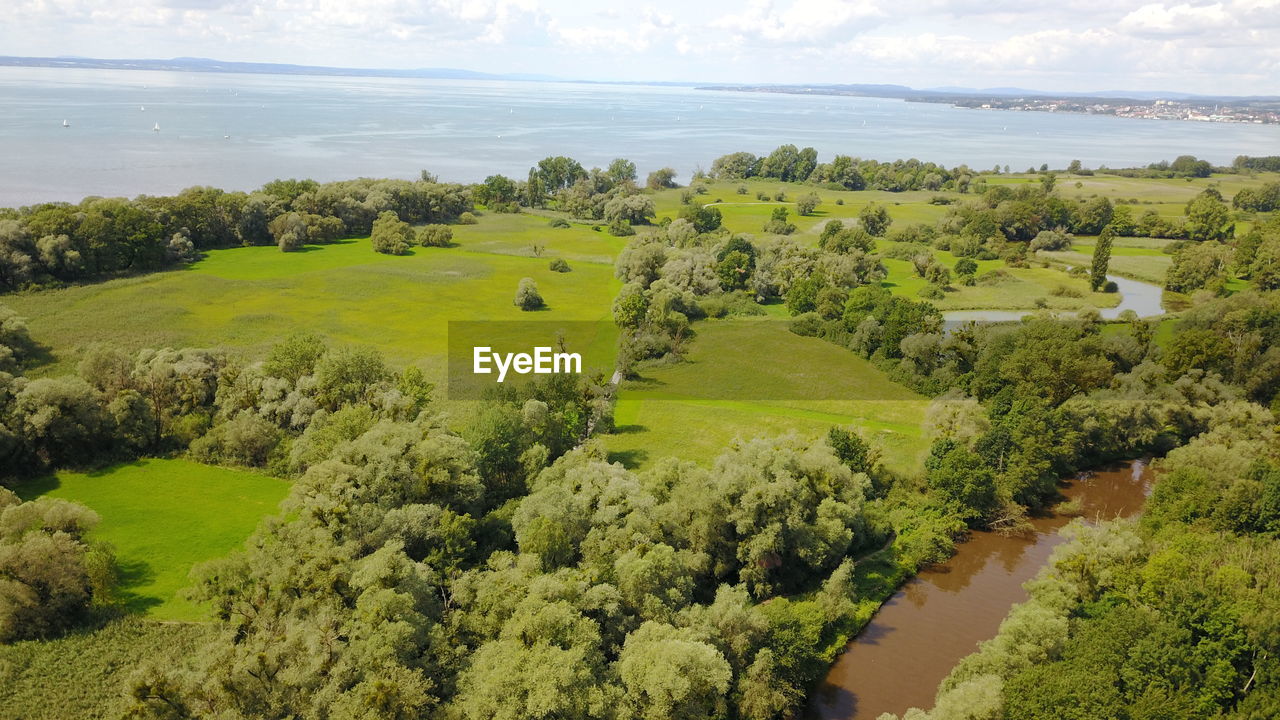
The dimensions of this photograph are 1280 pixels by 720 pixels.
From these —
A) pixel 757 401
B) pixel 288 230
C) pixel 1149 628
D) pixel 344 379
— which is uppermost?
pixel 288 230

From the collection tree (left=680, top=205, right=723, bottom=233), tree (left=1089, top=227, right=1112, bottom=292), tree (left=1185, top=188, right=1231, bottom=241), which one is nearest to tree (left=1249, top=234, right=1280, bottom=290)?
tree (left=1089, top=227, right=1112, bottom=292)

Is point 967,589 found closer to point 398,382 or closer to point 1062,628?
point 1062,628

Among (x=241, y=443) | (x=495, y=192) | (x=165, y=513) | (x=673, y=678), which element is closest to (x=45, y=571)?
(x=165, y=513)

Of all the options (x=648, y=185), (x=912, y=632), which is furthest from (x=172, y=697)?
(x=648, y=185)

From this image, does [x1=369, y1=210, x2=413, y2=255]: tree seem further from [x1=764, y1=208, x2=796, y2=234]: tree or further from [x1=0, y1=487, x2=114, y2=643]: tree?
[x1=0, y1=487, x2=114, y2=643]: tree

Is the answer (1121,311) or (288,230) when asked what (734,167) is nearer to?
(1121,311)

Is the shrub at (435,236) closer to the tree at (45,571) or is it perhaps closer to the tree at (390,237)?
the tree at (390,237)
